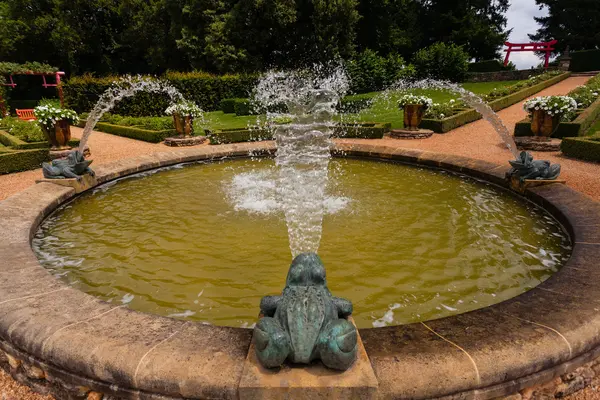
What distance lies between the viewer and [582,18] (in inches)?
1688

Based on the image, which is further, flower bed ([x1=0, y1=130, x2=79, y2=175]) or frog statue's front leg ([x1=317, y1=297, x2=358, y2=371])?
flower bed ([x1=0, y1=130, x2=79, y2=175])

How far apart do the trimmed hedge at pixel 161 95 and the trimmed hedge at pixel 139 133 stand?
5923mm

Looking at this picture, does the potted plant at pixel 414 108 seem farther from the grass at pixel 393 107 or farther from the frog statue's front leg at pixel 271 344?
the frog statue's front leg at pixel 271 344

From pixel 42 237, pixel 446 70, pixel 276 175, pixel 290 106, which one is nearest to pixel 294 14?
pixel 290 106

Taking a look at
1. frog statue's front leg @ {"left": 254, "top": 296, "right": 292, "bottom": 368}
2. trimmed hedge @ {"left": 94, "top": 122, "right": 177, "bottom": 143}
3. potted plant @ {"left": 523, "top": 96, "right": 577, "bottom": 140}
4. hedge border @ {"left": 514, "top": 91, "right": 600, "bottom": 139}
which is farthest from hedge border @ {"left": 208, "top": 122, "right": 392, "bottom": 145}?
frog statue's front leg @ {"left": 254, "top": 296, "right": 292, "bottom": 368}

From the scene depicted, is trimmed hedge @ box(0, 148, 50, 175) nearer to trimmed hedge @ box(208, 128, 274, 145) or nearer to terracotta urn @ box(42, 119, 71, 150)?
terracotta urn @ box(42, 119, 71, 150)

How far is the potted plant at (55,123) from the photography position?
40.8 ft

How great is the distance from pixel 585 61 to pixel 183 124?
41575mm

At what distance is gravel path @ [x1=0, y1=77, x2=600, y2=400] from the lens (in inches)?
133

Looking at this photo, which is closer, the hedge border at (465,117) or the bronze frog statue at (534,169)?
the bronze frog statue at (534,169)

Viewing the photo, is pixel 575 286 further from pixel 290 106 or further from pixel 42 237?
pixel 290 106

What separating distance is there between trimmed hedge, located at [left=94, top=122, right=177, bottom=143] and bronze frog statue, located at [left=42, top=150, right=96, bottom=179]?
288 inches

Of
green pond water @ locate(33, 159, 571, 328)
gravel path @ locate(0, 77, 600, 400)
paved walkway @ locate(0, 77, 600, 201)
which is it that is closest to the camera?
gravel path @ locate(0, 77, 600, 400)

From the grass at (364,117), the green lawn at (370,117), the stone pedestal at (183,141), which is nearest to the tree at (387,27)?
the green lawn at (370,117)
